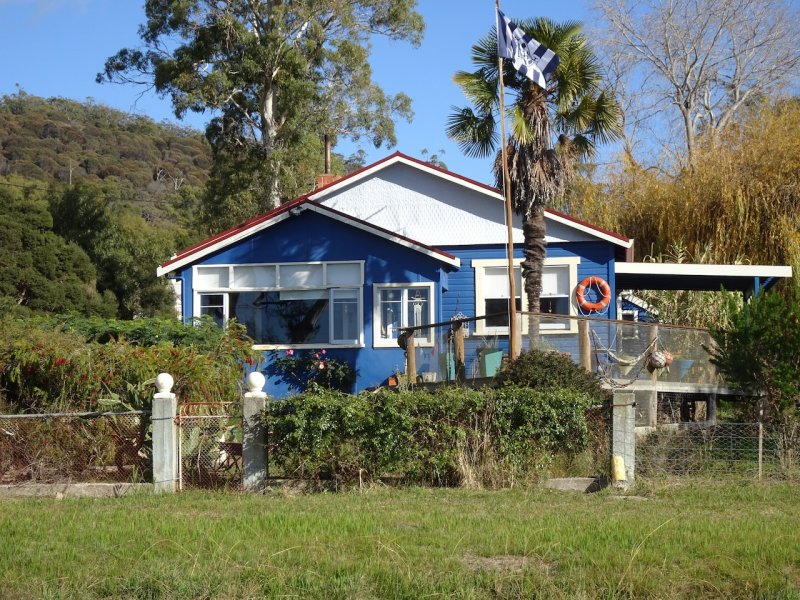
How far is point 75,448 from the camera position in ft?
40.8

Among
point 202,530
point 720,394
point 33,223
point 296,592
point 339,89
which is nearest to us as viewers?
point 296,592

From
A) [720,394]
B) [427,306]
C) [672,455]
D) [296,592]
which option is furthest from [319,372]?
[296,592]

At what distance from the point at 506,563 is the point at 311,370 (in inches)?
573

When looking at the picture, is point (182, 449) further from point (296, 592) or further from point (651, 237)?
point (651, 237)

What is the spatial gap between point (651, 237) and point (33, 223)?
21013 millimetres

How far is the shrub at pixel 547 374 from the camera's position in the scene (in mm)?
14062

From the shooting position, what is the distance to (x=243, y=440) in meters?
12.1

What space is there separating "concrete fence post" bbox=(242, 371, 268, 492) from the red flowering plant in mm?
9807

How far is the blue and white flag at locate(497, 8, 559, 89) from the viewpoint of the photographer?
55.0 ft

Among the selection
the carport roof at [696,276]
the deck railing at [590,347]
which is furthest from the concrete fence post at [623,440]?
the carport roof at [696,276]

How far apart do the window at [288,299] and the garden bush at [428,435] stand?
1038 centimetres

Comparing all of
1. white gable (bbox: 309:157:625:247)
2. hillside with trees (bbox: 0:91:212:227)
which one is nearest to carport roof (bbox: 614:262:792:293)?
white gable (bbox: 309:157:625:247)

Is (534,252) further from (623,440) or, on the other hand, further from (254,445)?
(254,445)

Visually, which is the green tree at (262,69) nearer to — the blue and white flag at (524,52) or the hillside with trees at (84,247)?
the hillside with trees at (84,247)
